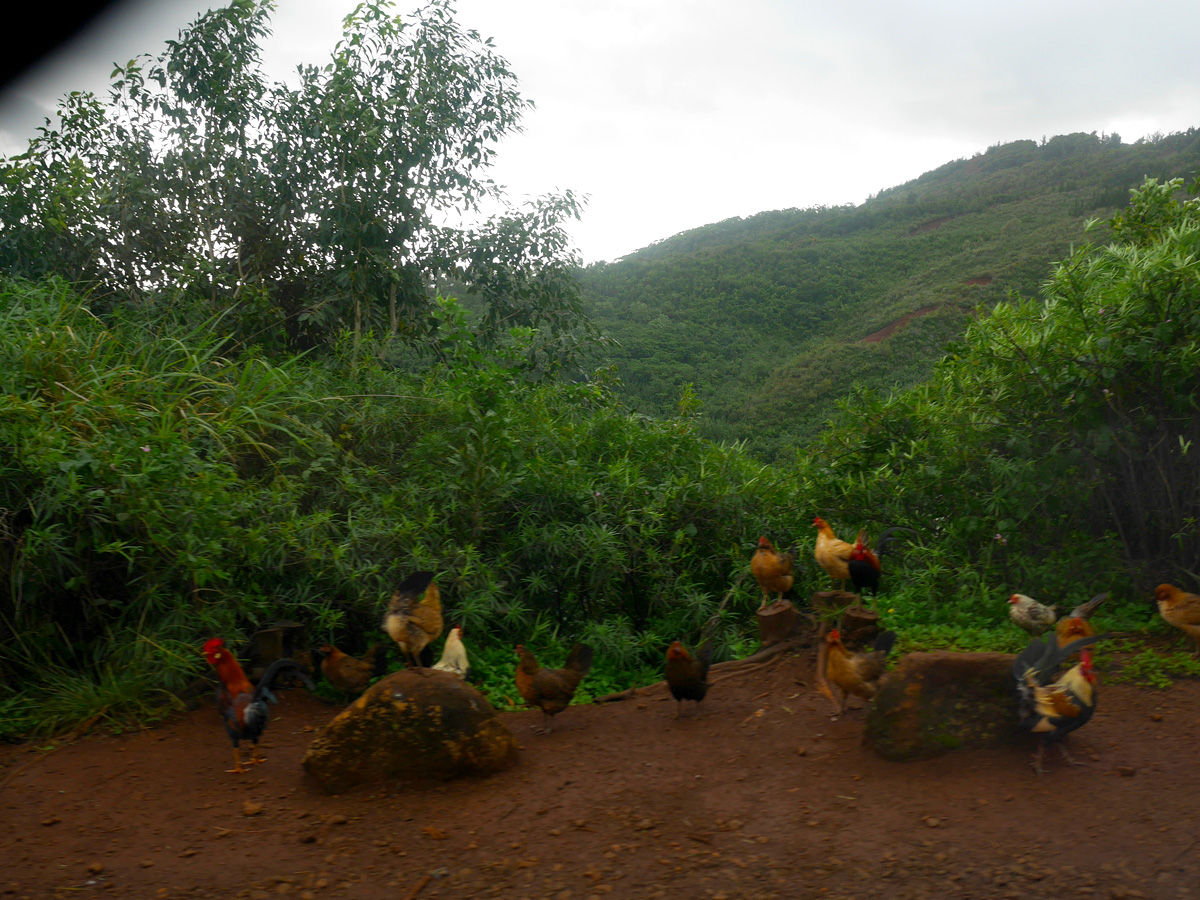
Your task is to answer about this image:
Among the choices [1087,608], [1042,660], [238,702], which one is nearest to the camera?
[1042,660]

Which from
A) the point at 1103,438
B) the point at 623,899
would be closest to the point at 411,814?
the point at 623,899

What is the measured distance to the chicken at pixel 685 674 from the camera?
4562mm

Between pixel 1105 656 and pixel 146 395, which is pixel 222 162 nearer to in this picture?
pixel 146 395

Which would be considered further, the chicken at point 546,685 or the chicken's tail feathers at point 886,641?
the chicken at point 546,685

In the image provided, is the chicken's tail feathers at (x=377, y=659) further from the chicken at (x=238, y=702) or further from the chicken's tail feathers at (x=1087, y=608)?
the chicken's tail feathers at (x=1087, y=608)

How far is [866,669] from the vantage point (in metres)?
4.19

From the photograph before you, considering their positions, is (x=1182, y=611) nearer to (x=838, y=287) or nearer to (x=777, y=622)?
(x=777, y=622)

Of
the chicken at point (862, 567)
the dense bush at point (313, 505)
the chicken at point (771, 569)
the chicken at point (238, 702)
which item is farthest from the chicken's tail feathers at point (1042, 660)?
the chicken at point (238, 702)

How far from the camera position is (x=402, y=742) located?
3.93 meters

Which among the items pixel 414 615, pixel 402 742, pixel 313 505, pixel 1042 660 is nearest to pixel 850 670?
pixel 1042 660

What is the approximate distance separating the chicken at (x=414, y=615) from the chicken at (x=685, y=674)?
1563mm

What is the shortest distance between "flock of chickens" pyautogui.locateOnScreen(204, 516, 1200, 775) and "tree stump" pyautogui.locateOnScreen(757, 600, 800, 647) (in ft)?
0.75

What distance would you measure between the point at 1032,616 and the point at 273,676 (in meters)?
4.47

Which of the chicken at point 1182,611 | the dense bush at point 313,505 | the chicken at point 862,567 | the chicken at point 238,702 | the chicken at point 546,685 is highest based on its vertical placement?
the dense bush at point 313,505
